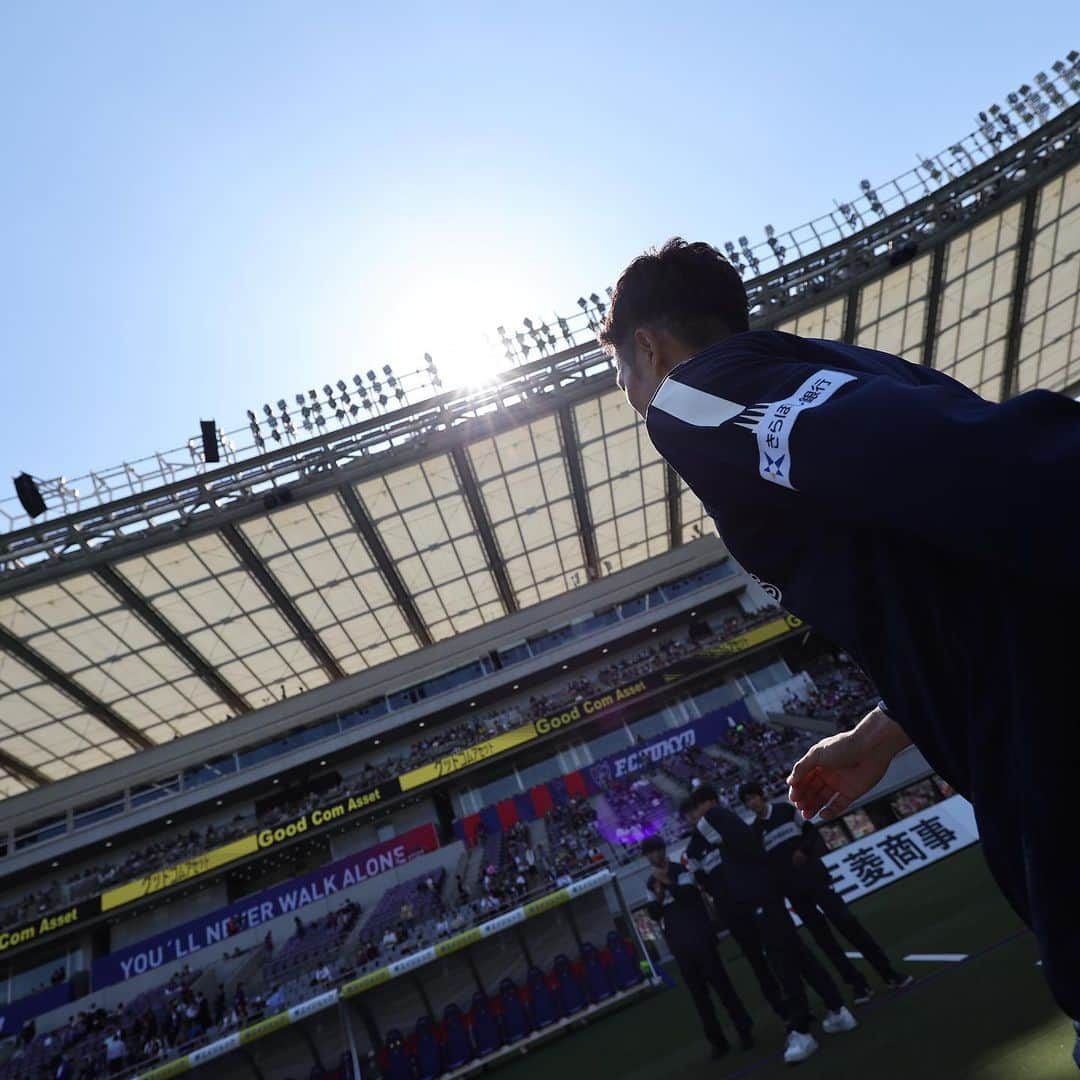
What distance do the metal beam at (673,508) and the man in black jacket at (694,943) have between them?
2396 cm

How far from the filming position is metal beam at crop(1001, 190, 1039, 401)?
25.5 m

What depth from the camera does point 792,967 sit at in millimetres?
5238

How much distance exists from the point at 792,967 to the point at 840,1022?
434 millimetres

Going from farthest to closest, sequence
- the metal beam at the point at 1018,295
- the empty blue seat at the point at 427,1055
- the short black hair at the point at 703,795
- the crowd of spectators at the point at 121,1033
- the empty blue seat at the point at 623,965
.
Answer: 1. the metal beam at the point at 1018,295
2. the crowd of spectators at the point at 121,1033
3. the empty blue seat at the point at 623,965
4. the empty blue seat at the point at 427,1055
5. the short black hair at the point at 703,795

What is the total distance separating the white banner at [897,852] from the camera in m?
10.4

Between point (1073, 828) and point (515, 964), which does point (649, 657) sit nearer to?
point (515, 964)

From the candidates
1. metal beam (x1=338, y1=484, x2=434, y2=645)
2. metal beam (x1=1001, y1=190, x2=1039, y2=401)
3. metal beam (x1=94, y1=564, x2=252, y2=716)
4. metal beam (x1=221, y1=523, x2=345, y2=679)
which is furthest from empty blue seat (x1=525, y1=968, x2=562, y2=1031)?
metal beam (x1=1001, y1=190, x2=1039, y2=401)

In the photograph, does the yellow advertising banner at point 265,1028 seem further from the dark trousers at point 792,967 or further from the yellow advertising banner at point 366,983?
the dark trousers at point 792,967

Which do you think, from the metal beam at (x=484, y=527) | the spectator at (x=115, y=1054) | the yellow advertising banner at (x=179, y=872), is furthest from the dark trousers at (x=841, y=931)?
the yellow advertising banner at (x=179, y=872)

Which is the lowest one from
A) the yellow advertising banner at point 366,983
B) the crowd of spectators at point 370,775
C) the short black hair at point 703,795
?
the yellow advertising banner at point 366,983

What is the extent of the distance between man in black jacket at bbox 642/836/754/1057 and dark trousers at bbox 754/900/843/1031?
0.78 meters

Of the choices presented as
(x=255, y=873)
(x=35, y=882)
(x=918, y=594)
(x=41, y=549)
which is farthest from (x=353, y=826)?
(x=918, y=594)

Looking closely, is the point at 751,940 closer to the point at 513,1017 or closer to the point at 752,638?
the point at 513,1017

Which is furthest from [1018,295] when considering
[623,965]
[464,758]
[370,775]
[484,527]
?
[370,775]
